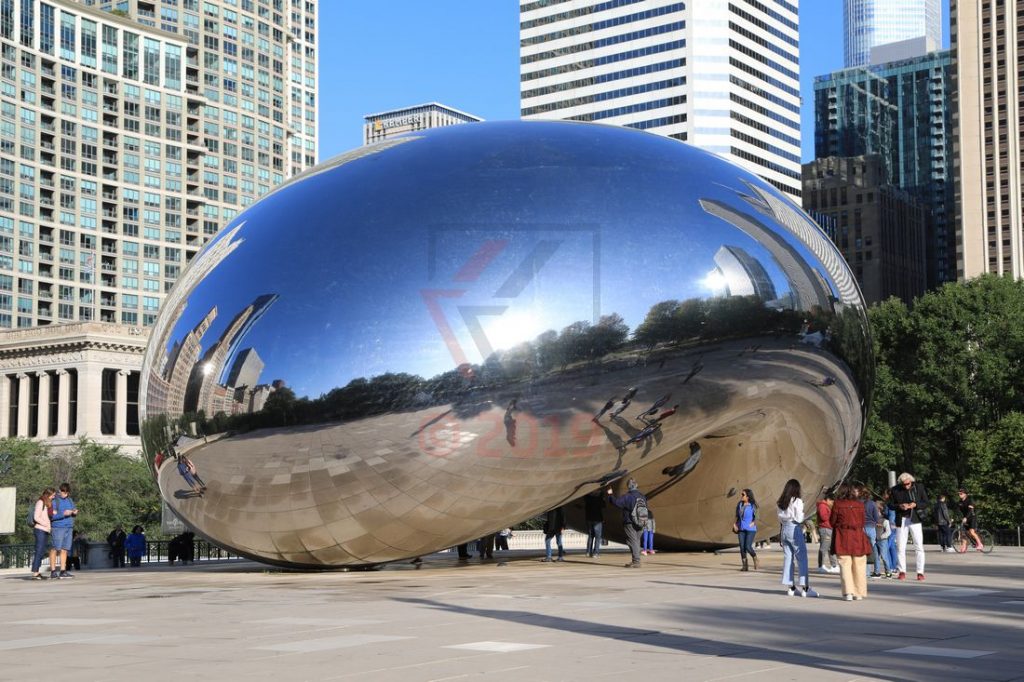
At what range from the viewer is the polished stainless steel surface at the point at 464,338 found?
55.5ft

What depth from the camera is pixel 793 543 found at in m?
16.0

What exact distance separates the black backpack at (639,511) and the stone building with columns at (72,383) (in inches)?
3802

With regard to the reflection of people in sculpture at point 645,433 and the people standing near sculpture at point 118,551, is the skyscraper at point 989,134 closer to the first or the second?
the people standing near sculpture at point 118,551

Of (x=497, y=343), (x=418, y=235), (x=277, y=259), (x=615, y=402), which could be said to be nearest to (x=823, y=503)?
(x=615, y=402)

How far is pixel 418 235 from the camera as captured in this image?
17.3 meters

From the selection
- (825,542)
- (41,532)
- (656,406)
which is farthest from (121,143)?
(656,406)

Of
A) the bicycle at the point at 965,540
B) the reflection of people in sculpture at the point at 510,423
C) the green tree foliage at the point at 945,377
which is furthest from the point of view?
the green tree foliage at the point at 945,377

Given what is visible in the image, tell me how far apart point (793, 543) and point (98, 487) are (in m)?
69.4

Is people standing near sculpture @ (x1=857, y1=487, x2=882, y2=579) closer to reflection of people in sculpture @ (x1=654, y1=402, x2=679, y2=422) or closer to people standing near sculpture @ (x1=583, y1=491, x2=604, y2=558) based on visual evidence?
reflection of people in sculpture @ (x1=654, y1=402, x2=679, y2=422)

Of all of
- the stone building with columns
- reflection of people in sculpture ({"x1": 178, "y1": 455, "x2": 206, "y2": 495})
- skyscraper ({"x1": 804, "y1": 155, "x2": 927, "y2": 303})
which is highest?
skyscraper ({"x1": 804, "y1": 155, "x2": 927, "y2": 303})

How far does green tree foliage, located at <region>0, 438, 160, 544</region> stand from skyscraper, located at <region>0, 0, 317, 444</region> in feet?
158

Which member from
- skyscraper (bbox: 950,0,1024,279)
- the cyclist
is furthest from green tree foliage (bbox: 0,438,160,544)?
skyscraper (bbox: 950,0,1024,279)

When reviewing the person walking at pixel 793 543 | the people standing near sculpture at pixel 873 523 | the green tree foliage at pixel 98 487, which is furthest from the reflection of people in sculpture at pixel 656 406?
the green tree foliage at pixel 98 487

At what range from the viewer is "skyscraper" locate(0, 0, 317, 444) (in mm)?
144000
